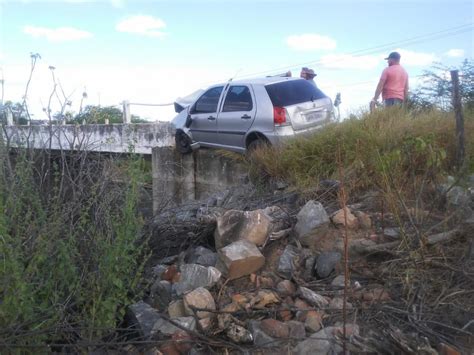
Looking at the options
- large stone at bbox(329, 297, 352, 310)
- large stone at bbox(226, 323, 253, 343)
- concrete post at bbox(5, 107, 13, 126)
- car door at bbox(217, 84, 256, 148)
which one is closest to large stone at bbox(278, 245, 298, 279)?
large stone at bbox(329, 297, 352, 310)

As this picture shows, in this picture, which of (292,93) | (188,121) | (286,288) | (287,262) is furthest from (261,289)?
(188,121)

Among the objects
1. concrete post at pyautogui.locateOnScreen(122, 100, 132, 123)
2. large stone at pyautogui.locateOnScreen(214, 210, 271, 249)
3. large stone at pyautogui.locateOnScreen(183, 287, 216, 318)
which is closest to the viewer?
large stone at pyautogui.locateOnScreen(183, 287, 216, 318)

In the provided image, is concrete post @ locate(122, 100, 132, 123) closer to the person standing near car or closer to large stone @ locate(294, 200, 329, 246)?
the person standing near car

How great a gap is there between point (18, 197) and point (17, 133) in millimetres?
862

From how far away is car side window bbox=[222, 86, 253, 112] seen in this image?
8.63m

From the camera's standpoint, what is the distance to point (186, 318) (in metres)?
3.66

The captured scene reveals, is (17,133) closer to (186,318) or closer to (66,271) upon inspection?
(66,271)

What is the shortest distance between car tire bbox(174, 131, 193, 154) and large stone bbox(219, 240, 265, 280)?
20.3 ft

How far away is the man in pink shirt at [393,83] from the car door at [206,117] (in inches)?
114

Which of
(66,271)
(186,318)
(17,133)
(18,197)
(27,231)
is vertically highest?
(17,133)

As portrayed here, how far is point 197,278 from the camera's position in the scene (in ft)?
13.5

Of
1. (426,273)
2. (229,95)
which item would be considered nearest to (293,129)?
(229,95)

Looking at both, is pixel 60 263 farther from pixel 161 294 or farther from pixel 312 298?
pixel 312 298

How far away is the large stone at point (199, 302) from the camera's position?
146 inches
